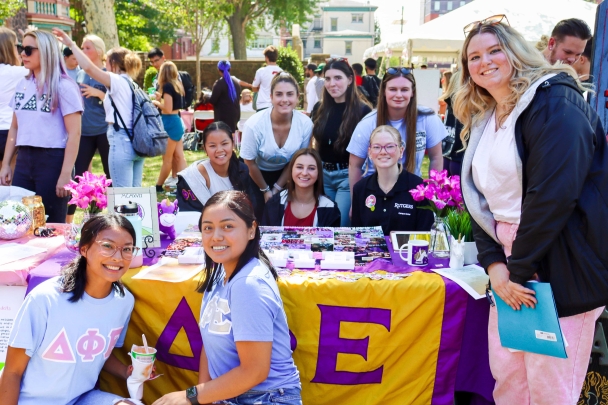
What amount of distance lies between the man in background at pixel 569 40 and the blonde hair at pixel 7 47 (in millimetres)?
3844

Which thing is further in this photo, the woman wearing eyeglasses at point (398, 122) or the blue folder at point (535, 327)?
the woman wearing eyeglasses at point (398, 122)

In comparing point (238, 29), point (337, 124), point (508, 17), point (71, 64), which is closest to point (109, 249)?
point (337, 124)

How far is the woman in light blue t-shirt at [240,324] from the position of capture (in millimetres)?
1924

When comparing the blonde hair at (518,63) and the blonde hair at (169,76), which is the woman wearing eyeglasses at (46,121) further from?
the blonde hair at (169,76)

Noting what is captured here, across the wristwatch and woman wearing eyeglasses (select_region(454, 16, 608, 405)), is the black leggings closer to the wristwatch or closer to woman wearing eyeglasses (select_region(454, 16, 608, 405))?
the wristwatch

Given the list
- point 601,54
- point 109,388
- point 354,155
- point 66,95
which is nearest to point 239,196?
point 109,388

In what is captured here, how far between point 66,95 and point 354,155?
1.79m

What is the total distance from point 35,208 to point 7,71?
1.62 meters

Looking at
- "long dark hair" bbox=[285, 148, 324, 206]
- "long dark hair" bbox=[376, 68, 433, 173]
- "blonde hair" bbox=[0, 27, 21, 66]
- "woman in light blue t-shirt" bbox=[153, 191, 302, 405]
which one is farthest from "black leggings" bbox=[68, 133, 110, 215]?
"woman in light blue t-shirt" bbox=[153, 191, 302, 405]

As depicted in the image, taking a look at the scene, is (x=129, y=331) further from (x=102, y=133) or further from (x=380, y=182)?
(x=102, y=133)

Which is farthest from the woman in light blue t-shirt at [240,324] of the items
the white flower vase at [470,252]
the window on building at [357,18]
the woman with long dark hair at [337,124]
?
the window on building at [357,18]

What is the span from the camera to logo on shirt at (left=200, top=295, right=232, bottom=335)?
2.01m

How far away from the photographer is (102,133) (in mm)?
5219

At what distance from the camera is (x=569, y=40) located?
382 centimetres
